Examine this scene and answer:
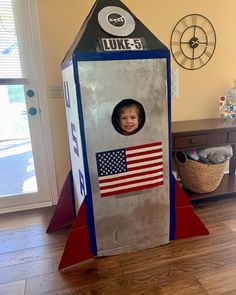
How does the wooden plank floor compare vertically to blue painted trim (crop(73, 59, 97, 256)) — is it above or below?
below

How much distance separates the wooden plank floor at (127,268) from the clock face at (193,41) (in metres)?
1.65

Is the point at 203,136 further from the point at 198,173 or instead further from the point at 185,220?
the point at 185,220

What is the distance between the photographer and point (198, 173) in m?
2.24

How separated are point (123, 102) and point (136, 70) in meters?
0.21

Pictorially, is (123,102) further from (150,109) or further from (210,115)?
(210,115)

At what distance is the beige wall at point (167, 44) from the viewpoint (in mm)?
2082

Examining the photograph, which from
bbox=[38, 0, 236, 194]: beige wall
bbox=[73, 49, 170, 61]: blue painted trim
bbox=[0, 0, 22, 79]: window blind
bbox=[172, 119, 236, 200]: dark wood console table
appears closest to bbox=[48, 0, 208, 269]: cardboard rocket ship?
bbox=[73, 49, 170, 61]: blue painted trim

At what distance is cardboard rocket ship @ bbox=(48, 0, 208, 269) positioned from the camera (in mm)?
1411

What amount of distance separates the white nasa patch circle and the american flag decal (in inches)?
28.9

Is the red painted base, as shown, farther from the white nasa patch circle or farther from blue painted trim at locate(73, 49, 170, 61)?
the white nasa patch circle

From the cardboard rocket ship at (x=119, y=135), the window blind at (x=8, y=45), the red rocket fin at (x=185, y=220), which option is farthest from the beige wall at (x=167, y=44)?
the red rocket fin at (x=185, y=220)

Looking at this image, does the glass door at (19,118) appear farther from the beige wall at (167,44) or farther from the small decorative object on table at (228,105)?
the small decorative object on table at (228,105)

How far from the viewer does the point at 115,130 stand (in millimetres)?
1504

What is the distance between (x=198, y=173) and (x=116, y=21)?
150 centimetres
